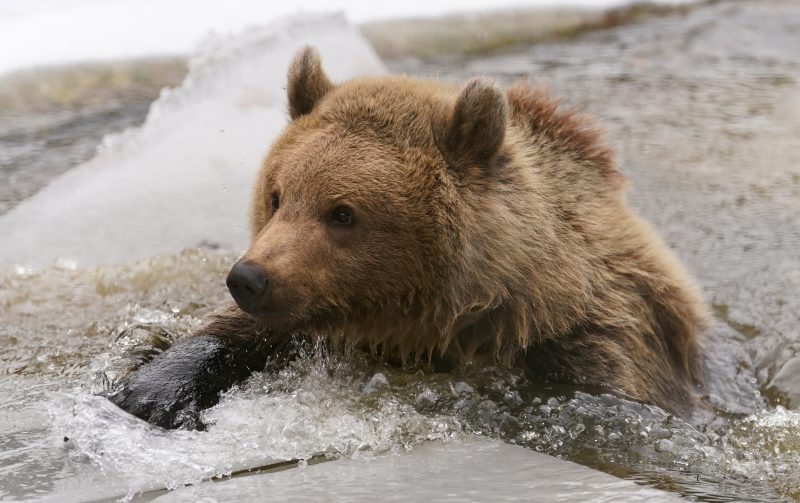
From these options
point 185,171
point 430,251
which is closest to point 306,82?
point 430,251

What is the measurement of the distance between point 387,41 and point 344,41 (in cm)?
197

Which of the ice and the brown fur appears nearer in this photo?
the brown fur

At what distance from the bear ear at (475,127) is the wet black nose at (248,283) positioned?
798 mm

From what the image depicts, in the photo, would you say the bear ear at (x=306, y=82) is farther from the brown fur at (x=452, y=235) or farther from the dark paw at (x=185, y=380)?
the dark paw at (x=185, y=380)

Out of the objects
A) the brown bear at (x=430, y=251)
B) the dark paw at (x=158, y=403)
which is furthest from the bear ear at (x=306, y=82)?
the dark paw at (x=158, y=403)

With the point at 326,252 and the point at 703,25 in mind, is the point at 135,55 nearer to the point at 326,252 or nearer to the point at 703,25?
the point at 703,25

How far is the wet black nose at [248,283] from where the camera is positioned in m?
3.28

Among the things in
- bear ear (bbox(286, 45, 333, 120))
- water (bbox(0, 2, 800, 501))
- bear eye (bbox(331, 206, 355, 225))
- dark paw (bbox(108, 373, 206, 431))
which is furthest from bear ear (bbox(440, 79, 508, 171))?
dark paw (bbox(108, 373, 206, 431))

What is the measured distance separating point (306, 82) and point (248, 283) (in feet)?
3.40

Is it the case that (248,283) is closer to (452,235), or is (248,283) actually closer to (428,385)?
(452,235)

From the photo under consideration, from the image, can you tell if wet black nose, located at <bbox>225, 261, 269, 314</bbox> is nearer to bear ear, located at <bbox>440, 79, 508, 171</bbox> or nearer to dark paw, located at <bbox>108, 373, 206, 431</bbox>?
dark paw, located at <bbox>108, 373, 206, 431</bbox>

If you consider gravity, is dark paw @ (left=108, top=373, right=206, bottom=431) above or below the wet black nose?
below

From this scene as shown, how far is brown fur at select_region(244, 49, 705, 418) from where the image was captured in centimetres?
359

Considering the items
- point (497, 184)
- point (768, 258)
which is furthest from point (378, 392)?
point (768, 258)
